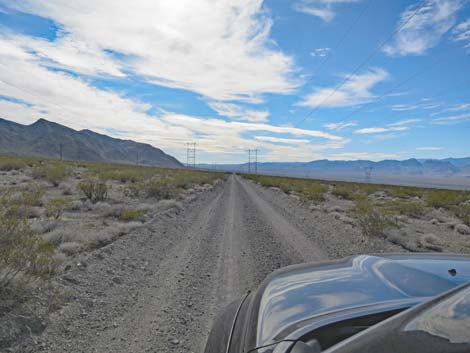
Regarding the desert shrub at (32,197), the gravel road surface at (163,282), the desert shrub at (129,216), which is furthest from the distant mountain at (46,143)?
the gravel road surface at (163,282)

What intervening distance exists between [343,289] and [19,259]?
4.29 meters

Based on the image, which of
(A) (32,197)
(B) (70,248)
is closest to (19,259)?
(B) (70,248)

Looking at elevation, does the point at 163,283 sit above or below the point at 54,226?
below

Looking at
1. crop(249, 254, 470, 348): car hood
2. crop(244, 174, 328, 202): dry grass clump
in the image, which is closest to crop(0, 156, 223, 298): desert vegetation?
crop(249, 254, 470, 348): car hood

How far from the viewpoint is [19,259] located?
4.17 metres

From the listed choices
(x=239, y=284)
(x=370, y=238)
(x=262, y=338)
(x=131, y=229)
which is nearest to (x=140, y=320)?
(x=239, y=284)

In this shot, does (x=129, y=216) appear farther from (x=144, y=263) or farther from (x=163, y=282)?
(x=163, y=282)

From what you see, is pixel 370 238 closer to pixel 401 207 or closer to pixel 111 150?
pixel 401 207

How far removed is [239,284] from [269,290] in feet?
10.7

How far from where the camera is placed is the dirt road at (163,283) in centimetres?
353

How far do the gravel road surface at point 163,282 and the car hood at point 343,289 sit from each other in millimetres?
1893

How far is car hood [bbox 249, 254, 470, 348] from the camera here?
1.58 metres

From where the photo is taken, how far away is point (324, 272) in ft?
7.76

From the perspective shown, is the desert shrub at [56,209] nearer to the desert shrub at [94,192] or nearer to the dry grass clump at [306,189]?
the desert shrub at [94,192]
